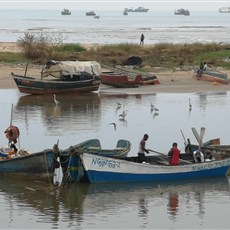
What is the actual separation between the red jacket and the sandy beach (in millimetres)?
22408

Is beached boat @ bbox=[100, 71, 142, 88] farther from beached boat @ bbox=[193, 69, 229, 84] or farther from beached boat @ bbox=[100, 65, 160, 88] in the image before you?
beached boat @ bbox=[193, 69, 229, 84]

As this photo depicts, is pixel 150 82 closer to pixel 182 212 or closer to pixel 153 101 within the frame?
pixel 153 101

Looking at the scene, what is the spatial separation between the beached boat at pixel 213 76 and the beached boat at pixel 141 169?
25565mm

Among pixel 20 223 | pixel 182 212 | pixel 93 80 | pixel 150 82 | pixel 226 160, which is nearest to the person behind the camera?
pixel 20 223

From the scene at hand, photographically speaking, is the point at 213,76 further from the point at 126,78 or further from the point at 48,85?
the point at 48,85

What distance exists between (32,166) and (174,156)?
4523 mm

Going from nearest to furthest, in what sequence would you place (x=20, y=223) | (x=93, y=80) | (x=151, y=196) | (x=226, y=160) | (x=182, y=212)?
1. (x=20, y=223)
2. (x=182, y=212)
3. (x=151, y=196)
4. (x=226, y=160)
5. (x=93, y=80)

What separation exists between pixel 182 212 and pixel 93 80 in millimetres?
25046

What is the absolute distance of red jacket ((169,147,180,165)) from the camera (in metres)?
25.1

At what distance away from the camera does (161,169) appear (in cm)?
2497

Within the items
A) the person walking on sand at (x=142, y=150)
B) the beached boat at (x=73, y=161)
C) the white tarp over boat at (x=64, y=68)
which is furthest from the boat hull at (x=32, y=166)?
the white tarp over boat at (x=64, y=68)

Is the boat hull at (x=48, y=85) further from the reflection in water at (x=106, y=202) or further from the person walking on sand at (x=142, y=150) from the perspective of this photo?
the person walking on sand at (x=142, y=150)

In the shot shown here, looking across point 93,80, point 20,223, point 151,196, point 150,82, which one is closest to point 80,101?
point 93,80

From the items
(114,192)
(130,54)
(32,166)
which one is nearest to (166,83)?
(130,54)
